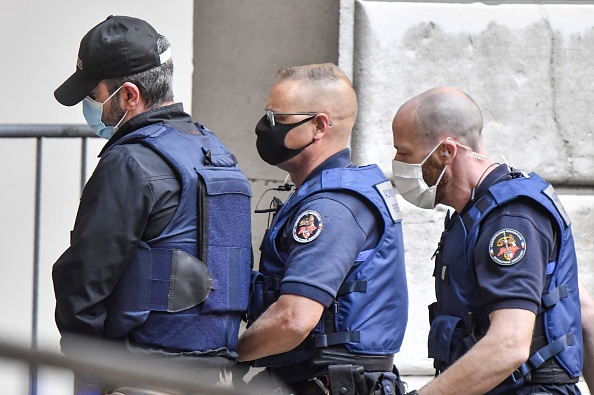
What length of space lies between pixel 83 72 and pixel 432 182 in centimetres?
102

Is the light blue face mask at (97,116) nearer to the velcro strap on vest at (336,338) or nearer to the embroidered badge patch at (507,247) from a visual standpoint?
the velcro strap on vest at (336,338)

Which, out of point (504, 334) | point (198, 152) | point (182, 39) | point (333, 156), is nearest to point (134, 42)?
point (198, 152)

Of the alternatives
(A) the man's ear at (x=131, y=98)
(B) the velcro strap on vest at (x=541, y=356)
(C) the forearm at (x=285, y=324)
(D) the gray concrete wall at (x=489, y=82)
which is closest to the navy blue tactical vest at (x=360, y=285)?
(C) the forearm at (x=285, y=324)

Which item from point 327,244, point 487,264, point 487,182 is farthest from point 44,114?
point 487,264

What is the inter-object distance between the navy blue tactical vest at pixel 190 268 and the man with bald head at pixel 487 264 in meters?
0.56

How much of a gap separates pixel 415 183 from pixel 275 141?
0.42 metres

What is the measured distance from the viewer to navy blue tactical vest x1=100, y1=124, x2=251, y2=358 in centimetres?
258

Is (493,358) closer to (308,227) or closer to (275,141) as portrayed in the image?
(308,227)

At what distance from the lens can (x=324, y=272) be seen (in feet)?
8.85

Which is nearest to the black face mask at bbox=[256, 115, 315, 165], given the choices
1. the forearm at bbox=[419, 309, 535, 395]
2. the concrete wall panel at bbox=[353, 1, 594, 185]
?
the forearm at bbox=[419, 309, 535, 395]

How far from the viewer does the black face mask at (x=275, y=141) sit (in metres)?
3.02

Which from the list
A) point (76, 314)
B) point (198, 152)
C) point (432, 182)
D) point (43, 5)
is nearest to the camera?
point (76, 314)

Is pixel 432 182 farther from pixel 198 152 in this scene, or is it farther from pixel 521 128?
pixel 521 128

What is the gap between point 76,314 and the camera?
249 centimetres
